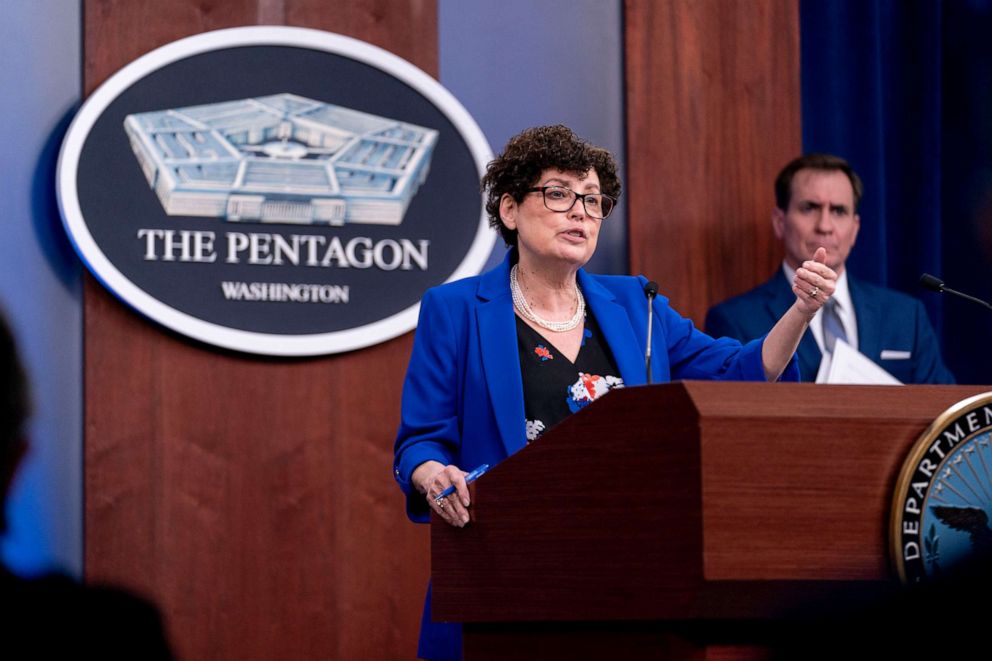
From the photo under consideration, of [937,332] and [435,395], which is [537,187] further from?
[937,332]

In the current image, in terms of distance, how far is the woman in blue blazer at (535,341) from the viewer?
2.43 m

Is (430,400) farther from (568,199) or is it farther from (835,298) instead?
(835,298)

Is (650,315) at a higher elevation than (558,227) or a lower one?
lower

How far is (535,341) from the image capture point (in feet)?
8.46

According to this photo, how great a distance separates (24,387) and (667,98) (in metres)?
3.53

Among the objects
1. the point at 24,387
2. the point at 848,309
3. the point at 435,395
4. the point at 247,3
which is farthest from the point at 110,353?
the point at 24,387

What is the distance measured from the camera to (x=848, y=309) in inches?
169

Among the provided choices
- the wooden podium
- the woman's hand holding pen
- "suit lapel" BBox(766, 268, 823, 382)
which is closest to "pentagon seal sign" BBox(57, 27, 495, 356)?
"suit lapel" BBox(766, 268, 823, 382)

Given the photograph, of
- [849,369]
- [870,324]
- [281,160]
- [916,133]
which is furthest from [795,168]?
[281,160]

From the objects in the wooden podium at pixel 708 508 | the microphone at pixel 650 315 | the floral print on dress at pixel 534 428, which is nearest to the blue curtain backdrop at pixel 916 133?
the microphone at pixel 650 315

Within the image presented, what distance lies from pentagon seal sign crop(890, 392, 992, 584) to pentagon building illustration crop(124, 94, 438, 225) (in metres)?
2.33

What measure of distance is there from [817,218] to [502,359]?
6.63 feet

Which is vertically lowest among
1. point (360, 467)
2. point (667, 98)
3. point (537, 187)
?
point (360, 467)

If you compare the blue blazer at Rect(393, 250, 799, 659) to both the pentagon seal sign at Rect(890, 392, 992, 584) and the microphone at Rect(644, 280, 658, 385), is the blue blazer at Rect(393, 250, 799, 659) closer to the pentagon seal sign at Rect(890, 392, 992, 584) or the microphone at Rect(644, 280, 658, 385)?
the microphone at Rect(644, 280, 658, 385)
